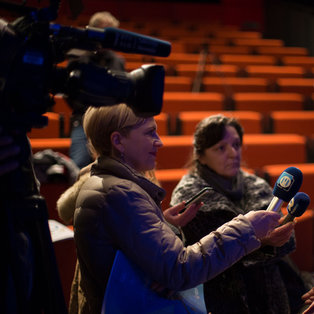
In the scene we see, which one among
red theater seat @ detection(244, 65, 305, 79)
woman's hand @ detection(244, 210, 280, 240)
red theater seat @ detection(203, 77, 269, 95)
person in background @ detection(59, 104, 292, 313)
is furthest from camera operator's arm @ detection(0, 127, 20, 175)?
red theater seat @ detection(244, 65, 305, 79)

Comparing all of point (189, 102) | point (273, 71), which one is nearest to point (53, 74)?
Answer: point (189, 102)

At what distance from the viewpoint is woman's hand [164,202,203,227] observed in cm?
69

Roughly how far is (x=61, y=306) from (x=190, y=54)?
2558 millimetres

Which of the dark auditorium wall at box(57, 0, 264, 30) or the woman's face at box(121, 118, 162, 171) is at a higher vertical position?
the dark auditorium wall at box(57, 0, 264, 30)

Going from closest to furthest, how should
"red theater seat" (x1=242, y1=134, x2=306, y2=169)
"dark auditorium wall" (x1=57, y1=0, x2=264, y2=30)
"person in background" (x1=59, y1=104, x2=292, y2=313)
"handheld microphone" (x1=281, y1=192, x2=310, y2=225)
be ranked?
"person in background" (x1=59, y1=104, x2=292, y2=313)
"handheld microphone" (x1=281, y1=192, x2=310, y2=225)
"red theater seat" (x1=242, y1=134, x2=306, y2=169)
"dark auditorium wall" (x1=57, y1=0, x2=264, y2=30)

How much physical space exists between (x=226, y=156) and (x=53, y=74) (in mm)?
529

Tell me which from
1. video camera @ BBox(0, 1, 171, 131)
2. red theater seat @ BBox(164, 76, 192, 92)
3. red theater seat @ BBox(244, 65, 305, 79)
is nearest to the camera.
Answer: video camera @ BBox(0, 1, 171, 131)

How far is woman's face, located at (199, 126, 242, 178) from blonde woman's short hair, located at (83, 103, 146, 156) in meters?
0.33

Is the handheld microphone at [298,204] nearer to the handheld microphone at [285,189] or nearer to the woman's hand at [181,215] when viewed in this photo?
the handheld microphone at [285,189]

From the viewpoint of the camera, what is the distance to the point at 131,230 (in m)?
0.48

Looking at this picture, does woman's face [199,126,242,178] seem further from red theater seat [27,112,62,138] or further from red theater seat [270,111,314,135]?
red theater seat [270,111,314,135]

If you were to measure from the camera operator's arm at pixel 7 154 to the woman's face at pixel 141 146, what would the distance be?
0.64 feet

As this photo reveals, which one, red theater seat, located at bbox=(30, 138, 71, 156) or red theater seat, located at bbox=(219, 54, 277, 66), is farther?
red theater seat, located at bbox=(219, 54, 277, 66)

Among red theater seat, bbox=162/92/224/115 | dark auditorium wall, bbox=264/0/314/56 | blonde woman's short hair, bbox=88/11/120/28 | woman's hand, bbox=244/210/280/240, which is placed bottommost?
woman's hand, bbox=244/210/280/240
